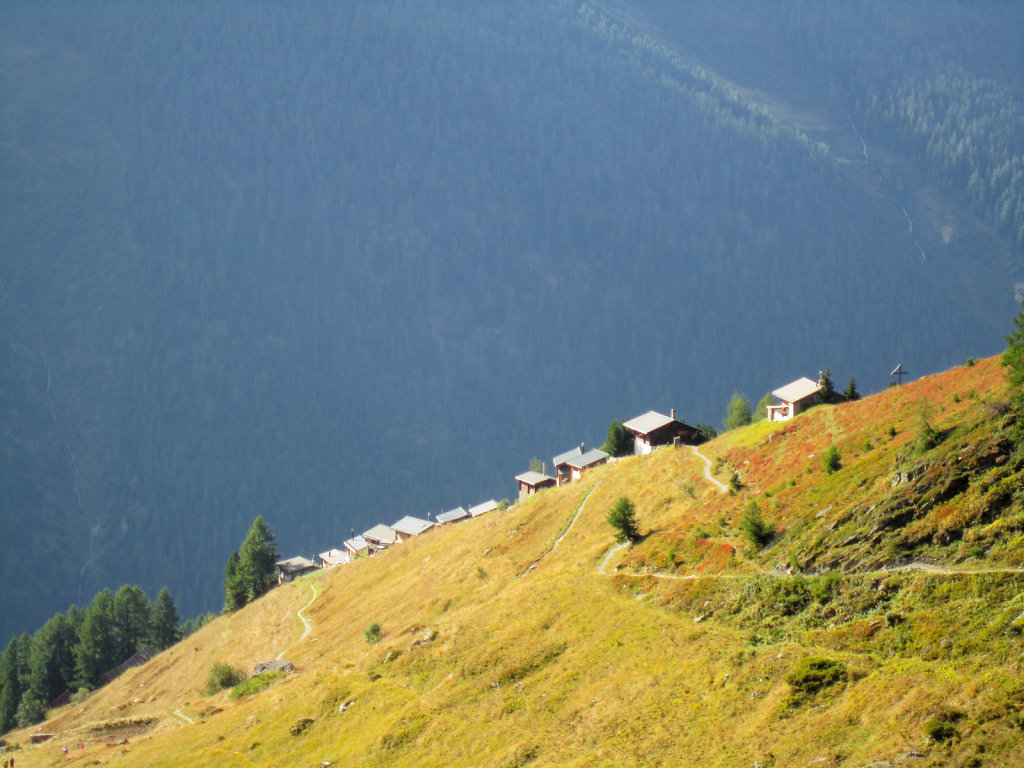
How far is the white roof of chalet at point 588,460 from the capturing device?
313 feet

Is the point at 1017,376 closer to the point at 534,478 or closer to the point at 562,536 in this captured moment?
the point at 562,536

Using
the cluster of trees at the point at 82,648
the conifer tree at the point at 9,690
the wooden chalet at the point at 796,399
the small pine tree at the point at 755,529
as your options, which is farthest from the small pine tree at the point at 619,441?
the conifer tree at the point at 9,690

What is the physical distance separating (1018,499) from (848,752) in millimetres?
13981

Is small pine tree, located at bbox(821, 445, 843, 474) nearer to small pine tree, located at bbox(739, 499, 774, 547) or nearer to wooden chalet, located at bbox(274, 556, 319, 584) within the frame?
small pine tree, located at bbox(739, 499, 774, 547)

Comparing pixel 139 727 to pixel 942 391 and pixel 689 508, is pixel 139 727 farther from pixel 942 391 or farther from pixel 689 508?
pixel 942 391

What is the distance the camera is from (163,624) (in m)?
125

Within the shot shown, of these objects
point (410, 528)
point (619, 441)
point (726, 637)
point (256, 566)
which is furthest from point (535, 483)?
point (726, 637)

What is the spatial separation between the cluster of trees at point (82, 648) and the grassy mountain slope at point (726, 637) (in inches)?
2199

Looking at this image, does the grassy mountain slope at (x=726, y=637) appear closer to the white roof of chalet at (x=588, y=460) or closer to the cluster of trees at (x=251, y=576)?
the white roof of chalet at (x=588, y=460)

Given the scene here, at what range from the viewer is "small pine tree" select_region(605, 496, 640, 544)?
55.7 metres

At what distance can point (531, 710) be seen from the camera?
39.6 m

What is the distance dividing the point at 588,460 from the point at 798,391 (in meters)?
27.7

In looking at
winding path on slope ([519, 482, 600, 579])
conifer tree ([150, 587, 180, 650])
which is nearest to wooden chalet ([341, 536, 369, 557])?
conifer tree ([150, 587, 180, 650])

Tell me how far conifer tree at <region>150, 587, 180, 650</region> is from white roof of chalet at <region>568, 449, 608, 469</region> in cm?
6746
